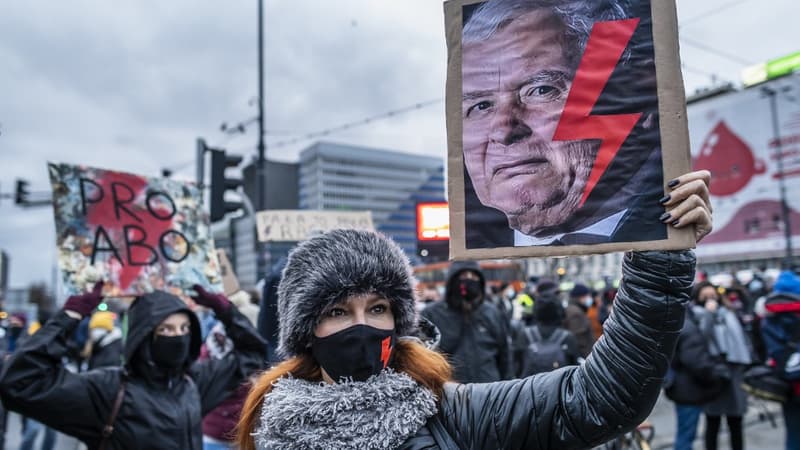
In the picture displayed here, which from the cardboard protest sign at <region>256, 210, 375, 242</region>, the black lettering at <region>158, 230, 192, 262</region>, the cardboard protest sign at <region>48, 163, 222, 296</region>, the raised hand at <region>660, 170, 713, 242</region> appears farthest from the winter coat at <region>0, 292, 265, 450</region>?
the cardboard protest sign at <region>256, 210, 375, 242</region>

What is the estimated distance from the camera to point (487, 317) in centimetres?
501

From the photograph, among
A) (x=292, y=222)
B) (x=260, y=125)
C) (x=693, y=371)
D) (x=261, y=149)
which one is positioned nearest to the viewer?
(x=693, y=371)

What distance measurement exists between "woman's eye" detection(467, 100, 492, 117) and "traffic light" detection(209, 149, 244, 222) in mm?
7247

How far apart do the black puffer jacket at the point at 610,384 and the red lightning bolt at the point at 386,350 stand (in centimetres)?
27

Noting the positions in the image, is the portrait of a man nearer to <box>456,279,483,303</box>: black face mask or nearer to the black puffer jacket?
the black puffer jacket

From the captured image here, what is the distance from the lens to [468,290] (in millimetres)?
5020

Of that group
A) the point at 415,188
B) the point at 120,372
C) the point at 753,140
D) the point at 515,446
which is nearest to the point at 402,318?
the point at 515,446

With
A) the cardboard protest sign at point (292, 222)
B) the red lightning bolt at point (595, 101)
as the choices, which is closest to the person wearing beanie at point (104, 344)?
the cardboard protest sign at point (292, 222)

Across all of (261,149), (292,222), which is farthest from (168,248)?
(261,149)

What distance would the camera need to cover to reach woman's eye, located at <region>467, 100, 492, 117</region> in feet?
5.39

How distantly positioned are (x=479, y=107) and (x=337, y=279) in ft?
2.20

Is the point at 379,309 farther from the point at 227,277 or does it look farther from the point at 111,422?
the point at 227,277

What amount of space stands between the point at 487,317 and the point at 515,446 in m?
3.43

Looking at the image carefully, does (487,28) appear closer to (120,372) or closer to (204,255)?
(120,372)
